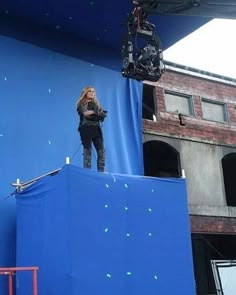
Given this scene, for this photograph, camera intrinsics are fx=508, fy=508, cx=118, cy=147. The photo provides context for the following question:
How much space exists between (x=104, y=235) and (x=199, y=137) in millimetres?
6262

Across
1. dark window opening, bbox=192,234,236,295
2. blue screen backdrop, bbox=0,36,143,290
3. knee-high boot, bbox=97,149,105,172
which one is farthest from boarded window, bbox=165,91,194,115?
knee-high boot, bbox=97,149,105,172

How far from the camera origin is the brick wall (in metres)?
11.6

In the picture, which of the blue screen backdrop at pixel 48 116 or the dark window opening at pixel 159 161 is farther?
the dark window opening at pixel 159 161

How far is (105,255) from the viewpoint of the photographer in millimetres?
6297

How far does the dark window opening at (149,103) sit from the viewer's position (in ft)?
38.5

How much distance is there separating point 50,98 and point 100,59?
1485 millimetres

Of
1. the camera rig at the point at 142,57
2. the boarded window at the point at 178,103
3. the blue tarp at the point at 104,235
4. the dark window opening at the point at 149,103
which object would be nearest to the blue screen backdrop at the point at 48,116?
the blue tarp at the point at 104,235

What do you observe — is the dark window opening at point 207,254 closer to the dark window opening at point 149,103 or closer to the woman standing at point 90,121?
the dark window opening at point 149,103

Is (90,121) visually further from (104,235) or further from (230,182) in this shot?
(230,182)

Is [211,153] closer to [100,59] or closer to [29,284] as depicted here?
[100,59]

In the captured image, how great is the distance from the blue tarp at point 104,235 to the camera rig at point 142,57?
1461 millimetres

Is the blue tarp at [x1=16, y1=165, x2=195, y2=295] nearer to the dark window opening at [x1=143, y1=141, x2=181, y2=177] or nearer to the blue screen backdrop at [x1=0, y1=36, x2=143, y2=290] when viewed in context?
the blue screen backdrop at [x1=0, y1=36, x2=143, y2=290]

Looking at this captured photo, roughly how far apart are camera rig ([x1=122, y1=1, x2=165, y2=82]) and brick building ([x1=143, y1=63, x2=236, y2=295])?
4.08 meters

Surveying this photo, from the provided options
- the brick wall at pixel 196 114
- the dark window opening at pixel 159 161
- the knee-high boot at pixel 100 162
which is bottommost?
the knee-high boot at pixel 100 162
